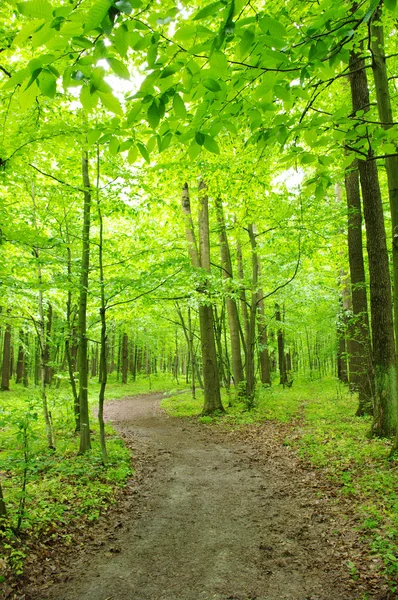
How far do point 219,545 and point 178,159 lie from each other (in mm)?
7014

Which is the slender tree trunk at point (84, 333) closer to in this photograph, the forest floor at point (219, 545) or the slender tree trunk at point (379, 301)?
the forest floor at point (219, 545)

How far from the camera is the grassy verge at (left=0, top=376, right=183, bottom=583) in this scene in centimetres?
448

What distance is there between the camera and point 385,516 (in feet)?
15.5

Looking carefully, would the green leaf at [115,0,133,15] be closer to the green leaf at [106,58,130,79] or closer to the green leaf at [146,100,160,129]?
the green leaf at [106,58,130,79]

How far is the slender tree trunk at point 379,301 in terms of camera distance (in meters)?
7.23

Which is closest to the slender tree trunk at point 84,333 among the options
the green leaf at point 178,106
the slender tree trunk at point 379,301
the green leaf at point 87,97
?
the slender tree trunk at point 379,301

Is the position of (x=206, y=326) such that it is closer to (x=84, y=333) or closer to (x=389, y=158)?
(x=84, y=333)

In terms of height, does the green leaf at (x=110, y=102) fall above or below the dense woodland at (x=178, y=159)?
below

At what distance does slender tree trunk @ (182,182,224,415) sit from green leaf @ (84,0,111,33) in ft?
37.7

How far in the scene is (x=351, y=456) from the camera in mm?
6957

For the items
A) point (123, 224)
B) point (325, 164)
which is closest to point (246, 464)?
point (325, 164)

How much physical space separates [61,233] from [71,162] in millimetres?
1987

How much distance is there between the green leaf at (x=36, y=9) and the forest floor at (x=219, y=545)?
479 centimetres

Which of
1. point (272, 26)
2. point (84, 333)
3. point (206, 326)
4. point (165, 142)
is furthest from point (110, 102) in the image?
point (206, 326)
